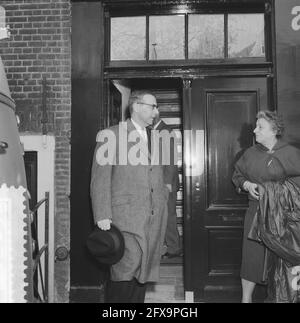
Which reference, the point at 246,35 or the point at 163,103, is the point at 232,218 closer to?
the point at 246,35

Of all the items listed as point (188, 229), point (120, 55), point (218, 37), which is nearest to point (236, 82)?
point (218, 37)

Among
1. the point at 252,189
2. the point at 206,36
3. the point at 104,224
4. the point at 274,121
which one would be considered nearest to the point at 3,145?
the point at 104,224

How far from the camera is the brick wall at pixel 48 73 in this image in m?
5.23

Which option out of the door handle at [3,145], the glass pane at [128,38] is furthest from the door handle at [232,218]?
the door handle at [3,145]

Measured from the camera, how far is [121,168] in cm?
399

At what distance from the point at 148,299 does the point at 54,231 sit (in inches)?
57.4

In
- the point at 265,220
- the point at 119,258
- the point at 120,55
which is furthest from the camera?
the point at 120,55

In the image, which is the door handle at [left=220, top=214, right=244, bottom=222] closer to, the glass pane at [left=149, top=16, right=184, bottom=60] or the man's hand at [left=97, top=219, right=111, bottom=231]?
the man's hand at [left=97, top=219, right=111, bottom=231]

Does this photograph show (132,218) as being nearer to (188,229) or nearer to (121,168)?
(121,168)

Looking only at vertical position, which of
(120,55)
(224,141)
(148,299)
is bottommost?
(148,299)

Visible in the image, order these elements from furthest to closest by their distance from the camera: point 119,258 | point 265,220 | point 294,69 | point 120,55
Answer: point 120,55, point 294,69, point 265,220, point 119,258

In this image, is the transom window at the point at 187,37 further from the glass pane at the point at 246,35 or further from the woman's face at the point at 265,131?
the woman's face at the point at 265,131

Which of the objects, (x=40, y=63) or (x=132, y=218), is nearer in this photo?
(x=132, y=218)

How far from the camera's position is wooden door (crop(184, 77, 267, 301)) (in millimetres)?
5137
